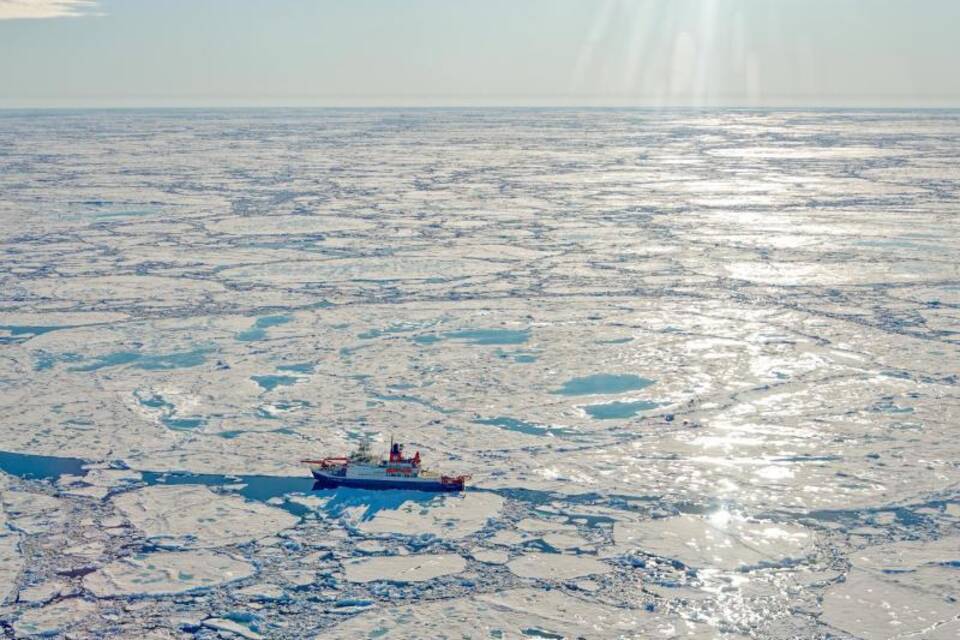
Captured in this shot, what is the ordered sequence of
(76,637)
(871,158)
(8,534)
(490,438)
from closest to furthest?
(76,637) < (8,534) < (490,438) < (871,158)

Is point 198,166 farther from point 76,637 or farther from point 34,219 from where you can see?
point 76,637

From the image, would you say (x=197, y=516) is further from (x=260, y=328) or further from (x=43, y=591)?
(x=260, y=328)

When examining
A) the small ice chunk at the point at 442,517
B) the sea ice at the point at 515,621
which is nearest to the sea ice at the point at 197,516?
the small ice chunk at the point at 442,517

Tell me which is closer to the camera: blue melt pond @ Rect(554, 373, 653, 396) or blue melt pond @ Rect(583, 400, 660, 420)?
blue melt pond @ Rect(583, 400, 660, 420)

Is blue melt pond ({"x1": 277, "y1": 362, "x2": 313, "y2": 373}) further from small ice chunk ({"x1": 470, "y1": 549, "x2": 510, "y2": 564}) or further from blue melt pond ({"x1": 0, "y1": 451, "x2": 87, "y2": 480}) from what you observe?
small ice chunk ({"x1": 470, "y1": 549, "x2": 510, "y2": 564})

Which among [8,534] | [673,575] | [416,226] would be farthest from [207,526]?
[416,226]

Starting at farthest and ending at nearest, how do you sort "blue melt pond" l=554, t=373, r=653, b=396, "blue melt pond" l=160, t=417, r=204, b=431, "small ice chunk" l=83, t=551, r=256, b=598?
"blue melt pond" l=554, t=373, r=653, b=396 < "blue melt pond" l=160, t=417, r=204, b=431 < "small ice chunk" l=83, t=551, r=256, b=598

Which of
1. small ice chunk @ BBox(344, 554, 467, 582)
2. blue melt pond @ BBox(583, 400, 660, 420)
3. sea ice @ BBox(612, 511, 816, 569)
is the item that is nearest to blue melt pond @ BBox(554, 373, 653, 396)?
blue melt pond @ BBox(583, 400, 660, 420)

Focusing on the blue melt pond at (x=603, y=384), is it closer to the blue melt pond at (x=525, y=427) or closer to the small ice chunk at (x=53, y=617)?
the blue melt pond at (x=525, y=427)
